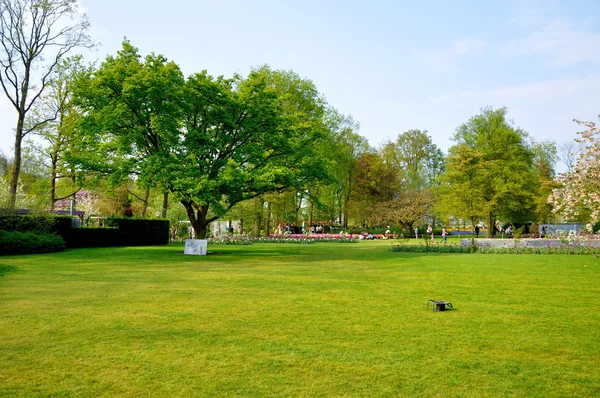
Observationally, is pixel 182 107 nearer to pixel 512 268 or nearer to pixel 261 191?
pixel 261 191

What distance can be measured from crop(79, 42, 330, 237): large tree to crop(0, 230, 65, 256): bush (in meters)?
4.52

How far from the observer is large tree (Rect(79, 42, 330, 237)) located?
22.6 m

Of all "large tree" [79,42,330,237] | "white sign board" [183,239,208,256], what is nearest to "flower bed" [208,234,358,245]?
"large tree" [79,42,330,237]

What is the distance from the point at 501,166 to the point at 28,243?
45.1 m

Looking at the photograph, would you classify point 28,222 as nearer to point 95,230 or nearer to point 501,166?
point 95,230

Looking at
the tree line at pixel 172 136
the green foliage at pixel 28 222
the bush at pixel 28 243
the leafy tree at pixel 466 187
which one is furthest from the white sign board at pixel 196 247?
the leafy tree at pixel 466 187

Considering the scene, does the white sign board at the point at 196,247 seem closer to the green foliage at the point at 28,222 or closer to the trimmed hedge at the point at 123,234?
the green foliage at the point at 28,222

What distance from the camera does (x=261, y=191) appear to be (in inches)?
1012

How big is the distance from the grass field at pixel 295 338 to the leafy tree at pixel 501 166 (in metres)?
37.7

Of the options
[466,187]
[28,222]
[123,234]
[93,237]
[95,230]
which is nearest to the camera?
[28,222]

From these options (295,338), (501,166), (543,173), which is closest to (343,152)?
(501,166)

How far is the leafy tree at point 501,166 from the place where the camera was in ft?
161

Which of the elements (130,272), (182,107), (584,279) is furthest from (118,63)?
(584,279)

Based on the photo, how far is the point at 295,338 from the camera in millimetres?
6941
